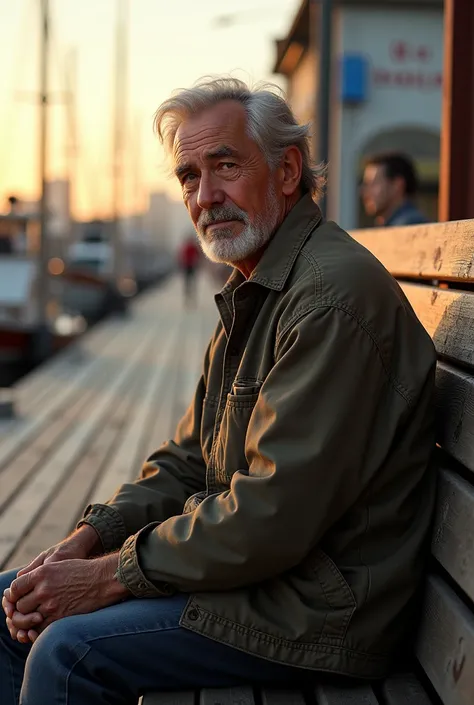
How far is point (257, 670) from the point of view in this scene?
2.33 m

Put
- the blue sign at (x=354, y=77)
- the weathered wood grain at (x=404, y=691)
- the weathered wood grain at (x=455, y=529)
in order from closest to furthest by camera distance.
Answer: the weathered wood grain at (x=455, y=529) < the weathered wood grain at (x=404, y=691) < the blue sign at (x=354, y=77)

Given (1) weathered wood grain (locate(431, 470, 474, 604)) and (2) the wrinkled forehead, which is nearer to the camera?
(1) weathered wood grain (locate(431, 470, 474, 604))

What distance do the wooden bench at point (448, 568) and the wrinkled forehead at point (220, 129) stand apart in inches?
21.7

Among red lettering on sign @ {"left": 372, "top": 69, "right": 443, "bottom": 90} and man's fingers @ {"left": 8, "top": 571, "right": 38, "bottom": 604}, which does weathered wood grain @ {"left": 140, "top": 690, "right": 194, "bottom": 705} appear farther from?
red lettering on sign @ {"left": 372, "top": 69, "right": 443, "bottom": 90}

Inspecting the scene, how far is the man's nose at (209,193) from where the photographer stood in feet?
8.94

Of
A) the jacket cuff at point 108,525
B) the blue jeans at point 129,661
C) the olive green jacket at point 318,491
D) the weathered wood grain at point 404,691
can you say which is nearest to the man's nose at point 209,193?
the olive green jacket at point 318,491

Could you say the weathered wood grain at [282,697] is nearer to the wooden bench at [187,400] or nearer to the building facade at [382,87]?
the wooden bench at [187,400]

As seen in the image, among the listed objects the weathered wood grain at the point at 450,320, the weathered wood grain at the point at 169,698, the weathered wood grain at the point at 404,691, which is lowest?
the weathered wood grain at the point at 169,698

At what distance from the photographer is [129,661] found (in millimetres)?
2309

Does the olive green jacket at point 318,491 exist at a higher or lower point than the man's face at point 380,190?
lower

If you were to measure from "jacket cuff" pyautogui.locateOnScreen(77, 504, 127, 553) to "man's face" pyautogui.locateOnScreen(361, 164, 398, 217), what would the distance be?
4.47m

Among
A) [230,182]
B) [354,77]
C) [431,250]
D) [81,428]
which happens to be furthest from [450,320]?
[354,77]

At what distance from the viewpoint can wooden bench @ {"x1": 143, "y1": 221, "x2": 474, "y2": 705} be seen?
2.12 metres

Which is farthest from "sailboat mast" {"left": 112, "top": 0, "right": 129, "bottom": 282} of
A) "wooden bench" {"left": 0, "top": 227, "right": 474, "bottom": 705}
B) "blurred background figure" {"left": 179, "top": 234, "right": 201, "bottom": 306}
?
"wooden bench" {"left": 0, "top": 227, "right": 474, "bottom": 705}
